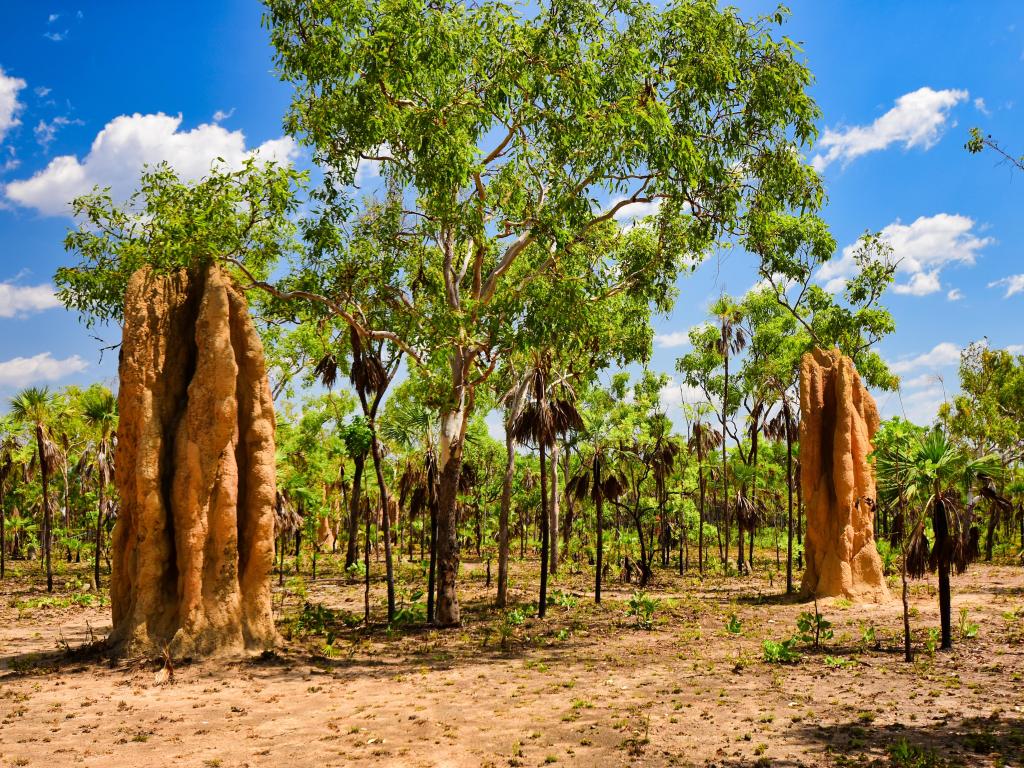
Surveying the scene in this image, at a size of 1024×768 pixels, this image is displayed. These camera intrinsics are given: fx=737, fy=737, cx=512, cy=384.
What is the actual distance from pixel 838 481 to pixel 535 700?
12.9m

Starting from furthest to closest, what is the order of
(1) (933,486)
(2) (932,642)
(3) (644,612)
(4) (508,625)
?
(3) (644,612) → (4) (508,625) → (2) (932,642) → (1) (933,486)

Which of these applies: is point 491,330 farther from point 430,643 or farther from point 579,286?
point 430,643

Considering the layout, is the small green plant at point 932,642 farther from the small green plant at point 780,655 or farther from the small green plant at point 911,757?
the small green plant at point 911,757

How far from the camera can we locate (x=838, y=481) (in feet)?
68.7

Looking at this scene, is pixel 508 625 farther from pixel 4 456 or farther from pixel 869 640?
pixel 4 456

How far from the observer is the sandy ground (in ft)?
30.2

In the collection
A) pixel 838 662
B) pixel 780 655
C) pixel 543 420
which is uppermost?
pixel 543 420

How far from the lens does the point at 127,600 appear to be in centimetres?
1462

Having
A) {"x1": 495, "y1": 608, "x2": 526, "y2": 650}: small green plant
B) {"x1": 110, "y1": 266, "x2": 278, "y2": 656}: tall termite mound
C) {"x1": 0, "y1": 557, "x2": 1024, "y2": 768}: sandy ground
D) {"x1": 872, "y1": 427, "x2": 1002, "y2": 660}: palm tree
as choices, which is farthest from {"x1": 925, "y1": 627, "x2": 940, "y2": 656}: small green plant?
{"x1": 110, "y1": 266, "x2": 278, "y2": 656}: tall termite mound

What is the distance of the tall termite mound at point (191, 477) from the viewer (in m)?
14.0

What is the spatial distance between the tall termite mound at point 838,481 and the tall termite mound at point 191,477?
50.4 feet

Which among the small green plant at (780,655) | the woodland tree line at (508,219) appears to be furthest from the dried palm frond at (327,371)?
the small green plant at (780,655)

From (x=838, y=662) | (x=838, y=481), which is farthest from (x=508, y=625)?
(x=838, y=481)

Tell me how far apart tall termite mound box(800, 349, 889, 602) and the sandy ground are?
2.12m
